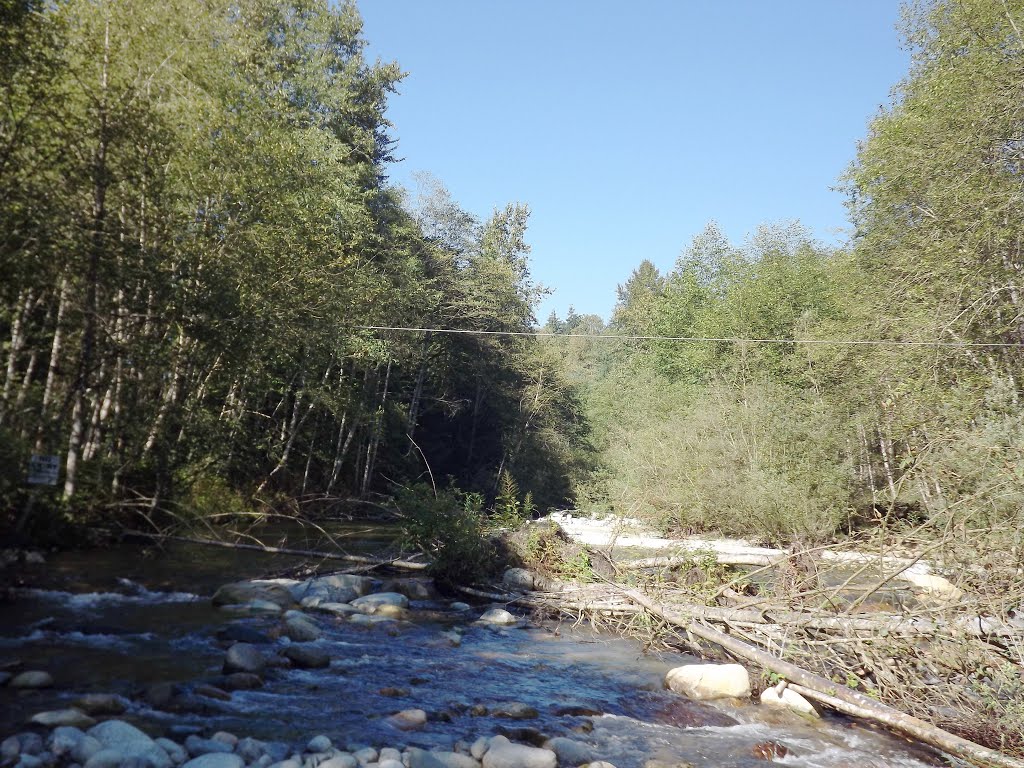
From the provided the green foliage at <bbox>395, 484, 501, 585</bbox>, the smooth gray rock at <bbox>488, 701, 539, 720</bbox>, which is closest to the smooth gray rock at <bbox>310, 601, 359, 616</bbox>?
the green foliage at <bbox>395, 484, 501, 585</bbox>

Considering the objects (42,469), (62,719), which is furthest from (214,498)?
(62,719)

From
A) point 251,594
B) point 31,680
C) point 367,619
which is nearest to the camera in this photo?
point 31,680

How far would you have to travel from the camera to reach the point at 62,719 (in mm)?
5055

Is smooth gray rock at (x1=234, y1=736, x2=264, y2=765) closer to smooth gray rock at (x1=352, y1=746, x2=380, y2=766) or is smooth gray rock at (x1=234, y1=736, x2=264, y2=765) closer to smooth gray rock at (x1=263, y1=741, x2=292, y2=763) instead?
smooth gray rock at (x1=263, y1=741, x2=292, y2=763)

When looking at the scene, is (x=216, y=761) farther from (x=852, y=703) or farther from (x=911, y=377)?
(x=911, y=377)

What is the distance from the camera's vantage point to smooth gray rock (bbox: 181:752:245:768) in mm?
4589

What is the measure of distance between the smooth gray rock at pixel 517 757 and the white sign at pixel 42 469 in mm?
6049

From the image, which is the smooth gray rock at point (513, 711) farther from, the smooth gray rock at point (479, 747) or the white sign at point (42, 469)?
the white sign at point (42, 469)

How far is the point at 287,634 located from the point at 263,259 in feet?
22.8

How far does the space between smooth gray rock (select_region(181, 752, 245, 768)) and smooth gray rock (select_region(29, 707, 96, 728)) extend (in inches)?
41.1

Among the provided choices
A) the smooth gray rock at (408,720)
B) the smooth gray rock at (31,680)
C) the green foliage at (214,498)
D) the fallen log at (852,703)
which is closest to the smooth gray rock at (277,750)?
the smooth gray rock at (408,720)

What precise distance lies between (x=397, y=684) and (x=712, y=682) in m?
3.13

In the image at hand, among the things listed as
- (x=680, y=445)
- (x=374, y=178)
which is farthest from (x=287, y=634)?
(x=374, y=178)

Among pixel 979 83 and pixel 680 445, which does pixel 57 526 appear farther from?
pixel 979 83
